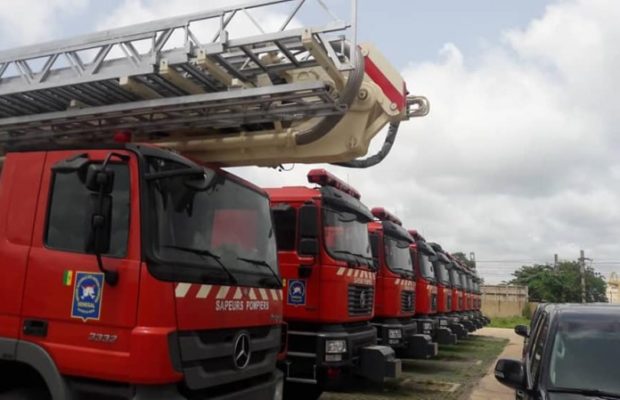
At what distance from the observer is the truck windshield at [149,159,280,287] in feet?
12.3

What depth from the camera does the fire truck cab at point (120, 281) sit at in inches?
137

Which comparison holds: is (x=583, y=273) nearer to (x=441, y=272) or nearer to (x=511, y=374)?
(x=441, y=272)

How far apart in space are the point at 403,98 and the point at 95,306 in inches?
146

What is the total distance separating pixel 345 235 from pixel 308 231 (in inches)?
32.2

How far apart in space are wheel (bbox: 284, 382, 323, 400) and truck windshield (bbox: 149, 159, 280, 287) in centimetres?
229

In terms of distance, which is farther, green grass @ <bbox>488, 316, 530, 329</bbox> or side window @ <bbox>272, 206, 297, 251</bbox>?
green grass @ <bbox>488, 316, 530, 329</bbox>

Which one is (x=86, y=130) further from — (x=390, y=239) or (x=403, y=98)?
(x=390, y=239)

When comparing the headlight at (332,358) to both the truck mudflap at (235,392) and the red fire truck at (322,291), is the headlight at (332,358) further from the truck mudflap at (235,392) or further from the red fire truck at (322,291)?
the truck mudflap at (235,392)

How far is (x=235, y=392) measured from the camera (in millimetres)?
4062

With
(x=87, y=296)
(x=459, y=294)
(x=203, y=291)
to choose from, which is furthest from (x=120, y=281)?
(x=459, y=294)

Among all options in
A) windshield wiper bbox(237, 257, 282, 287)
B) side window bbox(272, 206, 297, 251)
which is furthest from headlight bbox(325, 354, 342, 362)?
windshield wiper bbox(237, 257, 282, 287)

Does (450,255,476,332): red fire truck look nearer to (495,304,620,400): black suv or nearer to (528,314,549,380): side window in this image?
(528,314,549,380): side window

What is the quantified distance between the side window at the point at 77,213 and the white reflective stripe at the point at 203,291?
1.79 feet

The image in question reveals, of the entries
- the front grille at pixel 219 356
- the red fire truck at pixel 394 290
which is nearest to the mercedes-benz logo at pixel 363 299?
the red fire truck at pixel 394 290
